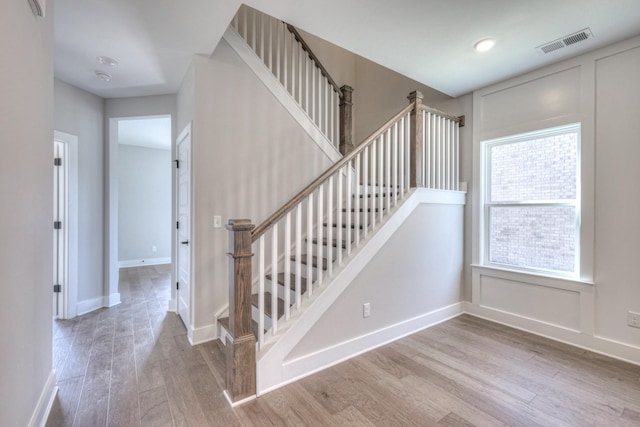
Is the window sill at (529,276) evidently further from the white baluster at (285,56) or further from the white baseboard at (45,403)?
the white baseboard at (45,403)

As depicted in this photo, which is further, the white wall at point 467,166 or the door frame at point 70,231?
the white wall at point 467,166

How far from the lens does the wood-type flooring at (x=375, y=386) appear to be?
172 centimetres

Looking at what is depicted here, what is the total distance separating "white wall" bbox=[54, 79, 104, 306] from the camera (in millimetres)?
3283

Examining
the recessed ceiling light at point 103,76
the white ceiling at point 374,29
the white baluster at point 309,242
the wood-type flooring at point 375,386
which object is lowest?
the wood-type flooring at point 375,386

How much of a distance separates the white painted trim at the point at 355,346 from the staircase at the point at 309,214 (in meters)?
0.29

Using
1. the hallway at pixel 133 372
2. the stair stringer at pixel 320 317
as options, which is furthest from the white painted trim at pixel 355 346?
the hallway at pixel 133 372

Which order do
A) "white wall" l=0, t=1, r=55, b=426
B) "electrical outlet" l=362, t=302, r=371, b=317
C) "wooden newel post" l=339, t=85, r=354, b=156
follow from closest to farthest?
1. "white wall" l=0, t=1, r=55, b=426
2. "electrical outlet" l=362, t=302, r=371, b=317
3. "wooden newel post" l=339, t=85, r=354, b=156

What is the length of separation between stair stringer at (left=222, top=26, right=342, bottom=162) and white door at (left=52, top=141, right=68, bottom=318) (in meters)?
2.32

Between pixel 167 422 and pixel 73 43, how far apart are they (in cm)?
297

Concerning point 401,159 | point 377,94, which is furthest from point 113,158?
point 377,94

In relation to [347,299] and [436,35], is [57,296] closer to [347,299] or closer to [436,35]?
[347,299]

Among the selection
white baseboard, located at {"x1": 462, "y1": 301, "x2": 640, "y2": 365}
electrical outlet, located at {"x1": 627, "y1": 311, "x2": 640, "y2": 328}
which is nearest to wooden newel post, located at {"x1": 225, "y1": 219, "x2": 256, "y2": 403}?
white baseboard, located at {"x1": 462, "y1": 301, "x2": 640, "y2": 365}

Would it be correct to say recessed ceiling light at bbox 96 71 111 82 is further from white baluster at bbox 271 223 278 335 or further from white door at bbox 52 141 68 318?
white baluster at bbox 271 223 278 335

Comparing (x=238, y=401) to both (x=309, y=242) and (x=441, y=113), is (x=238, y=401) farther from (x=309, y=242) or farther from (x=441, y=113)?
(x=441, y=113)
